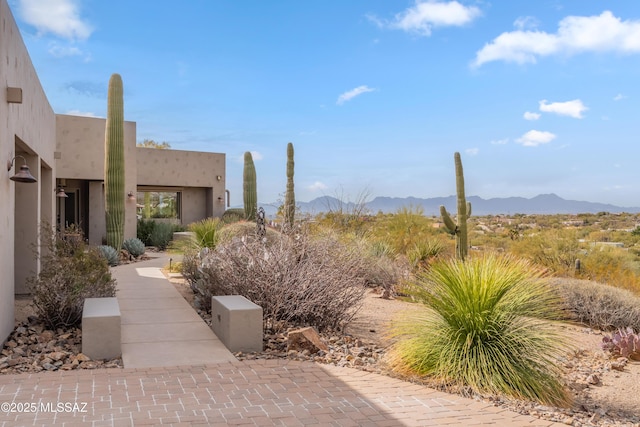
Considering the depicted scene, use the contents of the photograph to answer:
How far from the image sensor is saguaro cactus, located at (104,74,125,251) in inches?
712

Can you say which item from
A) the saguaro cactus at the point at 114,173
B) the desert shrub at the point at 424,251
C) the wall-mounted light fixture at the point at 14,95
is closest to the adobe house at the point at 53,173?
the wall-mounted light fixture at the point at 14,95

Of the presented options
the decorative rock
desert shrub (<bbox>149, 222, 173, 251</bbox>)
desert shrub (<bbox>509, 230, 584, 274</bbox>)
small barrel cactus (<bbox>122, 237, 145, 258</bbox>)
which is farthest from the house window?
the decorative rock

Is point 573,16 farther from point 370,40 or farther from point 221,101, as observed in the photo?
point 221,101

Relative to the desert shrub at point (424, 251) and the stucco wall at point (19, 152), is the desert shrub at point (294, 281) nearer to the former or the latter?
the stucco wall at point (19, 152)

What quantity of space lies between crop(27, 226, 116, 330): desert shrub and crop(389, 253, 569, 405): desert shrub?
4634 millimetres

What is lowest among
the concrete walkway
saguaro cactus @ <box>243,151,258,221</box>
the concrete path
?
the concrete walkway

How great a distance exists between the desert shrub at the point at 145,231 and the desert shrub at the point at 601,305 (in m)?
17.5

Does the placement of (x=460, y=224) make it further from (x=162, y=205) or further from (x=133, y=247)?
(x=162, y=205)

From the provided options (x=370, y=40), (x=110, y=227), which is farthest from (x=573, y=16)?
(x=110, y=227)

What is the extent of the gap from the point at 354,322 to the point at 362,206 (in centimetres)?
973

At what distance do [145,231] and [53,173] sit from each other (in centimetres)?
1182

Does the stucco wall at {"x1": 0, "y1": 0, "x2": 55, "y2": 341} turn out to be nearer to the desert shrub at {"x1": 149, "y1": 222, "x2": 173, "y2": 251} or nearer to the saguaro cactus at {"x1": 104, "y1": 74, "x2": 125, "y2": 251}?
the saguaro cactus at {"x1": 104, "y1": 74, "x2": 125, "y2": 251}

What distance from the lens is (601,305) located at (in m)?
11.3

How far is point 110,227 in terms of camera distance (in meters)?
18.0
